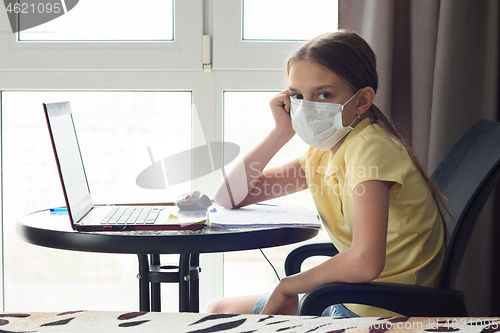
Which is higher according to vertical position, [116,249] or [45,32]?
[45,32]

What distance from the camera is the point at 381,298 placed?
800mm

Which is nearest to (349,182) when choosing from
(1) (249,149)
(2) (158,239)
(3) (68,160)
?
(2) (158,239)

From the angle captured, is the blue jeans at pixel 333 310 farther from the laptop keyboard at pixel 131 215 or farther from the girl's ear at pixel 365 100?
the girl's ear at pixel 365 100

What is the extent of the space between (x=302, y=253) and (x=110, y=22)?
1.27 meters

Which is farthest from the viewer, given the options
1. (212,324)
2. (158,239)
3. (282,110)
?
(282,110)

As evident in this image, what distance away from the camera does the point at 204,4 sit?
1789 millimetres

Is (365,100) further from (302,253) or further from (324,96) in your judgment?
(302,253)

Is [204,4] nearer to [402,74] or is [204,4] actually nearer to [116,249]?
[402,74]

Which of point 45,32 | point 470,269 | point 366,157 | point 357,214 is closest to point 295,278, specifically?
point 357,214

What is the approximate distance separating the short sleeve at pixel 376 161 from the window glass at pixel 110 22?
1106 mm

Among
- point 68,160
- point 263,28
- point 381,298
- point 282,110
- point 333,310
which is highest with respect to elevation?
point 263,28

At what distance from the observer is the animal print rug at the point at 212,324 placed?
23.8 inches

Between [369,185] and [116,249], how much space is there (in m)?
0.54

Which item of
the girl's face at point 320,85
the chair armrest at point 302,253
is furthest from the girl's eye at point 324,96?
the chair armrest at point 302,253
